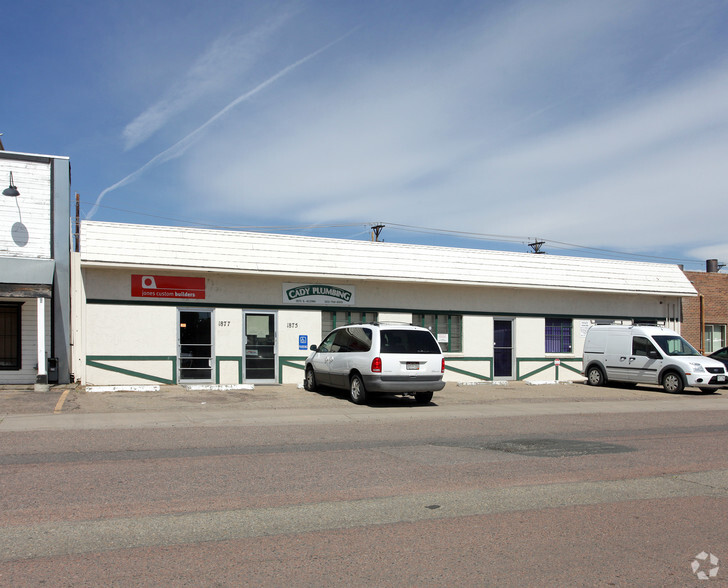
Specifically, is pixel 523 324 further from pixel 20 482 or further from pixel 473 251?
pixel 20 482

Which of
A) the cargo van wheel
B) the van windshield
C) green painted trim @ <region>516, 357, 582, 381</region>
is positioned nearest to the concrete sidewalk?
the van windshield

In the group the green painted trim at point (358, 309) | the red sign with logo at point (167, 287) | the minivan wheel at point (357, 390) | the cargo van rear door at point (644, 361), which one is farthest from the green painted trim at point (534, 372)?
the red sign with logo at point (167, 287)

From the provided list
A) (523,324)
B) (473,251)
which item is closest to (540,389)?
(523,324)

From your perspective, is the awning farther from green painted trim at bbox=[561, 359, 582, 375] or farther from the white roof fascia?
green painted trim at bbox=[561, 359, 582, 375]

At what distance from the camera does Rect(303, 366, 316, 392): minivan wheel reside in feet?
59.0

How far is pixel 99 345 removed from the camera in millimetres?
18062

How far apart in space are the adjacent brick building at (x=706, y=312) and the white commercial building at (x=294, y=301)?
352cm

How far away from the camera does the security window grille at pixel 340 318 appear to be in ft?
68.0

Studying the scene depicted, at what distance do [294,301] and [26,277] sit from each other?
23.9ft

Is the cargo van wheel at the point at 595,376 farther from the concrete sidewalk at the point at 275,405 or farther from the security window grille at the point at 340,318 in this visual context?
the security window grille at the point at 340,318

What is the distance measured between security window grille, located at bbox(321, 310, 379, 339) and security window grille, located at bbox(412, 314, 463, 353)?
5.28 ft

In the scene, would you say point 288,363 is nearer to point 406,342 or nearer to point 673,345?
point 406,342

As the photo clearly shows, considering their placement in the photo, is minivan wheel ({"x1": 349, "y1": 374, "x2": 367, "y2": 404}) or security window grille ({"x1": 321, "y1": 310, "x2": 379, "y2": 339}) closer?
minivan wheel ({"x1": 349, "y1": 374, "x2": 367, "y2": 404})

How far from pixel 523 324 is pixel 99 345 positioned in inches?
550
